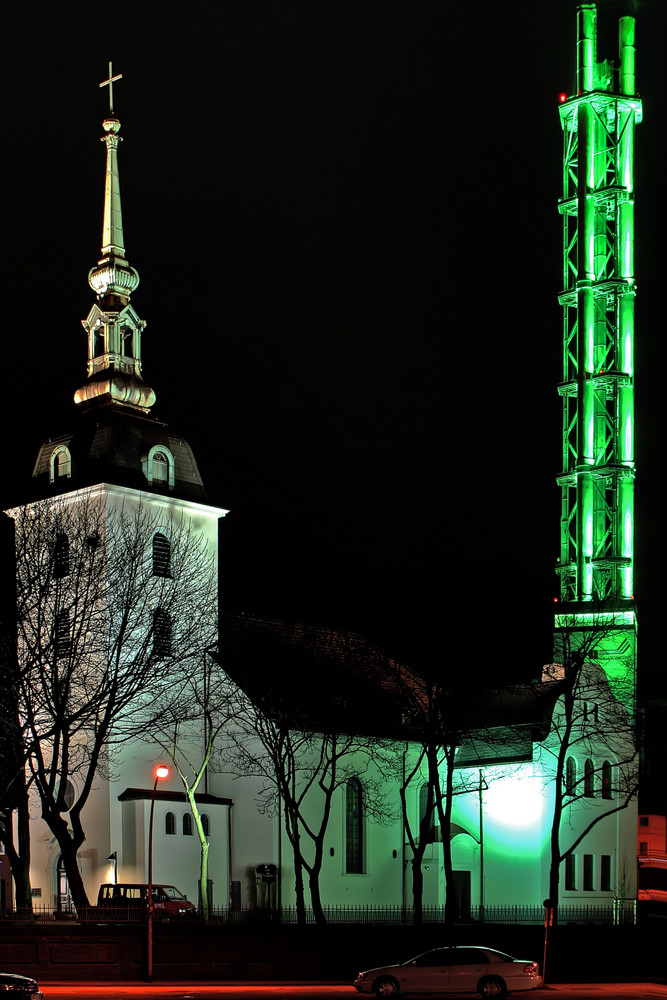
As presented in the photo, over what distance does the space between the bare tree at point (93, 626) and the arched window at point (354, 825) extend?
9333mm

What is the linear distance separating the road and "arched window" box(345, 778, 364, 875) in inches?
815

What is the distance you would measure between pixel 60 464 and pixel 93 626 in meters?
12.2

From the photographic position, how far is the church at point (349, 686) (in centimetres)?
5338

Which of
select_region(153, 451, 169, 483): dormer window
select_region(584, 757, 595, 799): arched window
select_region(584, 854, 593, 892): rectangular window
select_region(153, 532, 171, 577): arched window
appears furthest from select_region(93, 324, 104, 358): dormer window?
select_region(584, 854, 593, 892): rectangular window

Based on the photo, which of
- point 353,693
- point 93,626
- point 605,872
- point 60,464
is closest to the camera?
point 93,626

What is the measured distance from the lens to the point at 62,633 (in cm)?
4669

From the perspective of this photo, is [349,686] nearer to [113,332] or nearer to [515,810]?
[515,810]

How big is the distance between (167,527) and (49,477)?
5.48 m

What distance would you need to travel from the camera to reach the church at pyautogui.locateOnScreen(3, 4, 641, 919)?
5338 cm

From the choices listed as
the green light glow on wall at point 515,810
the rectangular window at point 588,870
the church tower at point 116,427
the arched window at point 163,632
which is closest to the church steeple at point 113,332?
the church tower at point 116,427

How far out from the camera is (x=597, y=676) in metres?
60.1

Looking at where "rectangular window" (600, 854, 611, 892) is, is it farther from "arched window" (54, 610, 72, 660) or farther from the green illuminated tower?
"arched window" (54, 610, 72, 660)

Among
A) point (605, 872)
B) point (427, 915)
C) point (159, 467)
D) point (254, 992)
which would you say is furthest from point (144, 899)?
point (605, 872)

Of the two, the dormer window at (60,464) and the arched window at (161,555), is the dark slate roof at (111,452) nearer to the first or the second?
the dormer window at (60,464)
